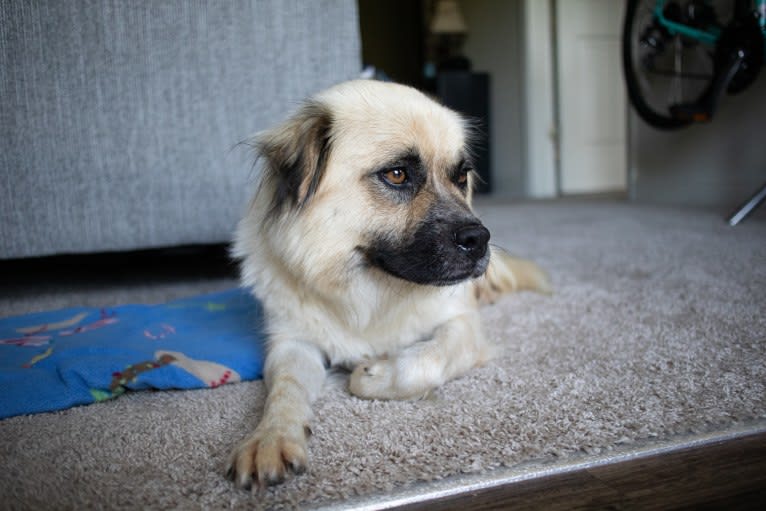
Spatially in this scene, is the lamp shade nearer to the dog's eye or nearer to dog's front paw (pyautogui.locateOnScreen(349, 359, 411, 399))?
the dog's eye

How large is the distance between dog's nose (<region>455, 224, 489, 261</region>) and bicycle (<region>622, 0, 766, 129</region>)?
2443 mm

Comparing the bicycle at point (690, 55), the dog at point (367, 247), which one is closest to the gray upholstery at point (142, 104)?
the dog at point (367, 247)

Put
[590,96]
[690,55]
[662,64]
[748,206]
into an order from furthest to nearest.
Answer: [590,96] → [662,64] → [690,55] → [748,206]

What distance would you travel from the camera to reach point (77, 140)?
1.79 meters

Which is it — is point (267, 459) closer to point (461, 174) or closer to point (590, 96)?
point (461, 174)

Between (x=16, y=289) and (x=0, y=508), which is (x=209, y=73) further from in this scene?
(x=0, y=508)

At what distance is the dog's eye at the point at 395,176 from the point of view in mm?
1164

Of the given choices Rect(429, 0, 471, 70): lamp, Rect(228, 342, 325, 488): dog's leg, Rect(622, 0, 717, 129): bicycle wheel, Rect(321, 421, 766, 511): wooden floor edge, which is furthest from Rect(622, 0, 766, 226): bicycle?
Rect(429, 0, 471, 70): lamp

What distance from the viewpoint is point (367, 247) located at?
45.2 inches

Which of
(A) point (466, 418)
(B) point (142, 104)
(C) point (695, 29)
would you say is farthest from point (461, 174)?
(C) point (695, 29)

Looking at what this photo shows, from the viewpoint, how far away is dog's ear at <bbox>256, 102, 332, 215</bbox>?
3.74ft

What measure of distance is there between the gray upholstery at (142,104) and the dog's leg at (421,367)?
1.09m

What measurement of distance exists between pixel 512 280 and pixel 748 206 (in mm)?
1728

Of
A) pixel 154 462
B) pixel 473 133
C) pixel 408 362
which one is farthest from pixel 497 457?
pixel 473 133
